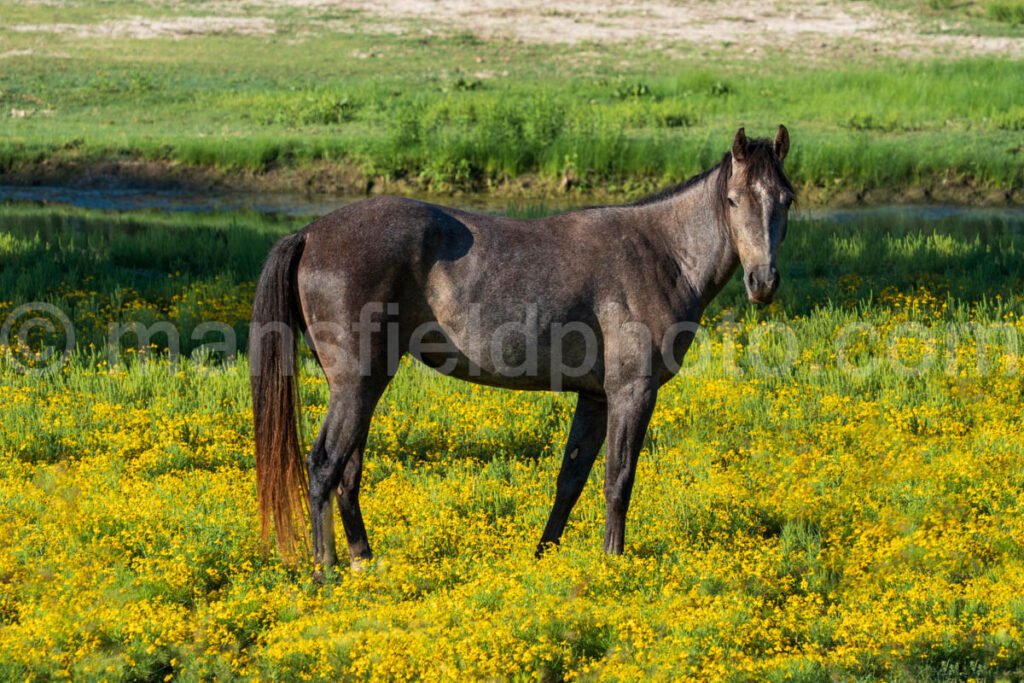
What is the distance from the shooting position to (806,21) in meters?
32.3

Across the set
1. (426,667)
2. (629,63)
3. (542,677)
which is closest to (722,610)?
(542,677)

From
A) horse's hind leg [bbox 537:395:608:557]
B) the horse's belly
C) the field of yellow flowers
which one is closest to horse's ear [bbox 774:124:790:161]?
the horse's belly

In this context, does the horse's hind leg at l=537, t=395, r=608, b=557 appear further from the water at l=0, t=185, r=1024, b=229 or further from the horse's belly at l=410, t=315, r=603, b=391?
the water at l=0, t=185, r=1024, b=229

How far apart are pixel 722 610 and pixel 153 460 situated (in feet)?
12.8

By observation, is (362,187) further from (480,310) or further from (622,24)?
(480,310)

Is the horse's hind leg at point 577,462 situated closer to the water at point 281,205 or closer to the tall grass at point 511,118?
the water at point 281,205

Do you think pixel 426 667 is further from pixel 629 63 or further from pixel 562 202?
pixel 629 63

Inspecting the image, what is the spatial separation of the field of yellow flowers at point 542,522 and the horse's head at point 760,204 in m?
1.48

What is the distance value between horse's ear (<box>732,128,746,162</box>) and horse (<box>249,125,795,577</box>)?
0.07 feet

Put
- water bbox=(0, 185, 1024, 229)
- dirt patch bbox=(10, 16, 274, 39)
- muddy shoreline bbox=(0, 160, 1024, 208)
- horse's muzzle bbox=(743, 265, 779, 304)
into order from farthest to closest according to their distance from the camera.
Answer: dirt patch bbox=(10, 16, 274, 39)
muddy shoreline bbox=(0, 160, 1024, 208)
water bbox=(0, 185, 1024, 229)
horse's muzzle bbox=(743, 265, 779, 304)

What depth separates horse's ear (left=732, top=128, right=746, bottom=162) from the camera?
6.77 m

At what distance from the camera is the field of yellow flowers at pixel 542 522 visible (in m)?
6.23

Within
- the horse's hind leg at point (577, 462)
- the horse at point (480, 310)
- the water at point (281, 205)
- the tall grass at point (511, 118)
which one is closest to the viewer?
the horse at point (480, 310)
